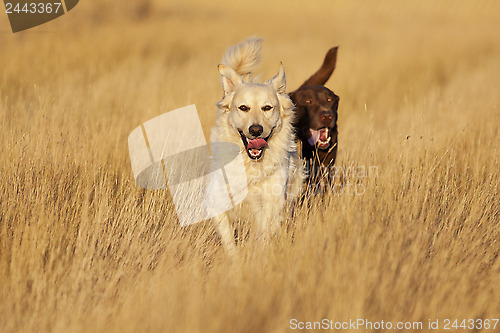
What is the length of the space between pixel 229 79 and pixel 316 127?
90cm

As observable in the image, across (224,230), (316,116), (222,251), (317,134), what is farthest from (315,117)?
(222,251)

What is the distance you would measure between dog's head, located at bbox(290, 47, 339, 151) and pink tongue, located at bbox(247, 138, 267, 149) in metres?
0.68

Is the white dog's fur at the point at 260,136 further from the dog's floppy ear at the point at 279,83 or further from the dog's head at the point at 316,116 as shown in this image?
the dog's head at the point at 316,116

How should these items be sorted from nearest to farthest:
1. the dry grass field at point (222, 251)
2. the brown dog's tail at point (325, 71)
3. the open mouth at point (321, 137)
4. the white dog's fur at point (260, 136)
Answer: the dry grass field at point (222, 251) → the white dog's fur at point (260, 136) → the open mouth at point (321, 137) → the brown dog's tail at point (325, 71)

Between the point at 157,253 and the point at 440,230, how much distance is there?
165 cm

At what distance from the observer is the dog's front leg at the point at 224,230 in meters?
3.23

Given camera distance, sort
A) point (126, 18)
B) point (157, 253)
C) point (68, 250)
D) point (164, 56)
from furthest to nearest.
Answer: point (126, 18) → point (164, 56) → point (157, 253) → point (68, 250)

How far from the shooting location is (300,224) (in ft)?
10.1

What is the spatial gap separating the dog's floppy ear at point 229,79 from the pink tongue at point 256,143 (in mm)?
443

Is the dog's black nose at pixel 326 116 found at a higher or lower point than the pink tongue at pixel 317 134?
higher

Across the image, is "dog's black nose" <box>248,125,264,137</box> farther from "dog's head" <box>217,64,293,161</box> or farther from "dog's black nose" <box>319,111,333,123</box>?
"dog's black nose" <box>319,111,333,123</box>

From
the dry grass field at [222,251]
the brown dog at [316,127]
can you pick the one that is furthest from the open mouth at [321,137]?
the dry grass field at [222,251]

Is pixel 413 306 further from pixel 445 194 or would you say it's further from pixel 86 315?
pixel 86 315

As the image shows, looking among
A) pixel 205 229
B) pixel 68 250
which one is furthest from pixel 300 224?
pixel 68 250
